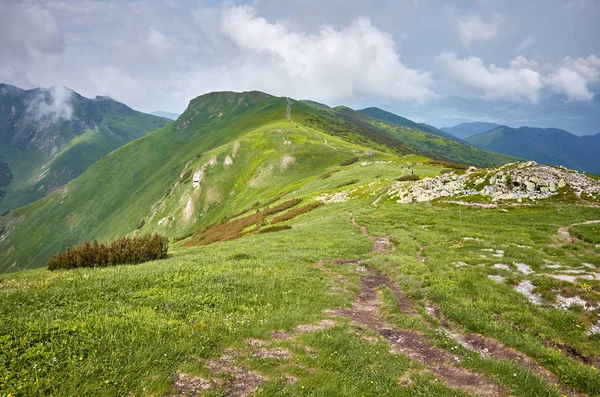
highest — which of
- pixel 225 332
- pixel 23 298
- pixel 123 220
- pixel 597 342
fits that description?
pixel 23 298

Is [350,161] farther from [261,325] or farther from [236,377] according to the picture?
[236,377]

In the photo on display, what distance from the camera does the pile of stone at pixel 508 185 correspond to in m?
41.2

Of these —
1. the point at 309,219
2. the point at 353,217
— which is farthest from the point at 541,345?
the point at 309,219

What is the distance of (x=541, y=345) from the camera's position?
11.8 metres

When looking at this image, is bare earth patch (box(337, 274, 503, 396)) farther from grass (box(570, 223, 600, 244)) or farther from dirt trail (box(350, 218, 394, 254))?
grass (box(570, 223, 600, 244))

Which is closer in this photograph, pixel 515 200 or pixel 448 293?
pixel 448 293

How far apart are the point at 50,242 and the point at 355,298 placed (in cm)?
24201

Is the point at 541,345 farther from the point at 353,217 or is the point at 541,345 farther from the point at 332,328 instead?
the point at 353,217

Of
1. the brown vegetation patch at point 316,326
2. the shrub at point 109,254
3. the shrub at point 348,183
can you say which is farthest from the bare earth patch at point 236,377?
the shrub at point 348,183

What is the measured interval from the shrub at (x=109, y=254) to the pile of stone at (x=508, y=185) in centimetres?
3645

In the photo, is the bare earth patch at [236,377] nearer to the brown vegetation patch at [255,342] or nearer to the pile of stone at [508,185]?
the brown vegetation patch at [255,342]

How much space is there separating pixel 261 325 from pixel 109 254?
13282mm

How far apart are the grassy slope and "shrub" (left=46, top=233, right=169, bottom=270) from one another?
2641mm

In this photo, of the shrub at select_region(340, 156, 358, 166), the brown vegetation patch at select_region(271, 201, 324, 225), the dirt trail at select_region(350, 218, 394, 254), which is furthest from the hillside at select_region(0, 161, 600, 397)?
the shrub at select_region(340, 156, 358, 166)
